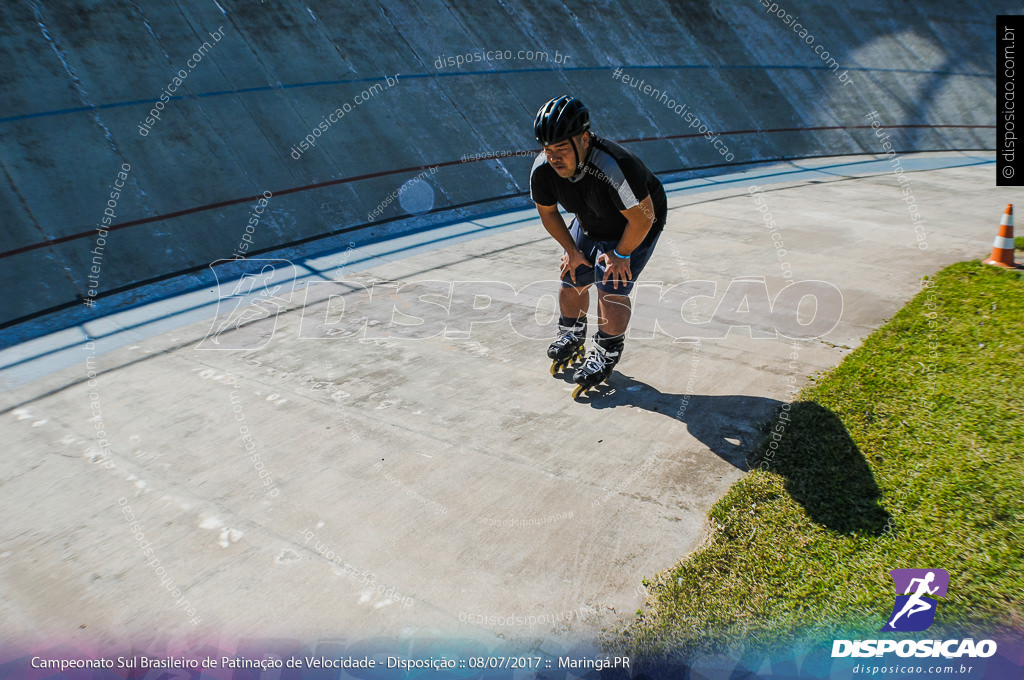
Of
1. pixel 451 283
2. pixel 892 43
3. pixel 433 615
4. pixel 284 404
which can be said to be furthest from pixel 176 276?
pixel 892 43

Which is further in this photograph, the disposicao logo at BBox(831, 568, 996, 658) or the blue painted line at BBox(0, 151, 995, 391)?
the blue painted line at BBox(0, 151, 995, 391)

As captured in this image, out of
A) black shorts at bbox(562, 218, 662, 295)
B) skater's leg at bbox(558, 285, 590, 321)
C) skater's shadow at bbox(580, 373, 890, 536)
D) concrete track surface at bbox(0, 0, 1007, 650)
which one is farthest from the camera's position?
skater's leg at bbox(558, 285, 590, 321)

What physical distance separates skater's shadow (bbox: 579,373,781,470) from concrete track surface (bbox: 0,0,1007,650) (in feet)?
0.11

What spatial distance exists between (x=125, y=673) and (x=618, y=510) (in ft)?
7.09

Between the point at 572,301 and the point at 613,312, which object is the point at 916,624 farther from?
the point at 572,301

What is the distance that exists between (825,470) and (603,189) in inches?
79.4

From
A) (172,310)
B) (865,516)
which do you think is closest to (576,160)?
(865,516)

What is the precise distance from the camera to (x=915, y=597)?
254 centimetres

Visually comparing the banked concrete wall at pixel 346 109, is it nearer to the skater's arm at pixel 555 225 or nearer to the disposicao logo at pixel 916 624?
the skater's arm at pixel 555 225

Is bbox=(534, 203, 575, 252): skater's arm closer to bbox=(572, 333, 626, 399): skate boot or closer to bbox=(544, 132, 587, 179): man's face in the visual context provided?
bbox=(544, 132, 587, 179): man's face

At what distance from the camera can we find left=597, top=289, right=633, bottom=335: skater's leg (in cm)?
437

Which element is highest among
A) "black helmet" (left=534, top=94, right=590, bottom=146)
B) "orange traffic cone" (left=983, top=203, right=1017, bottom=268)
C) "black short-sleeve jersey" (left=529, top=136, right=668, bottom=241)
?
"black helmet" (left=534, top=94, right=590, bottom=146)

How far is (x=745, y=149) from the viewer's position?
13.2 meters

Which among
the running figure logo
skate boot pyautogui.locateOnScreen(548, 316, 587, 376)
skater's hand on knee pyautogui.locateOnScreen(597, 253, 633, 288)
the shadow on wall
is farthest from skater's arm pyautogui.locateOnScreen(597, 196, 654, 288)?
the running figure logo
